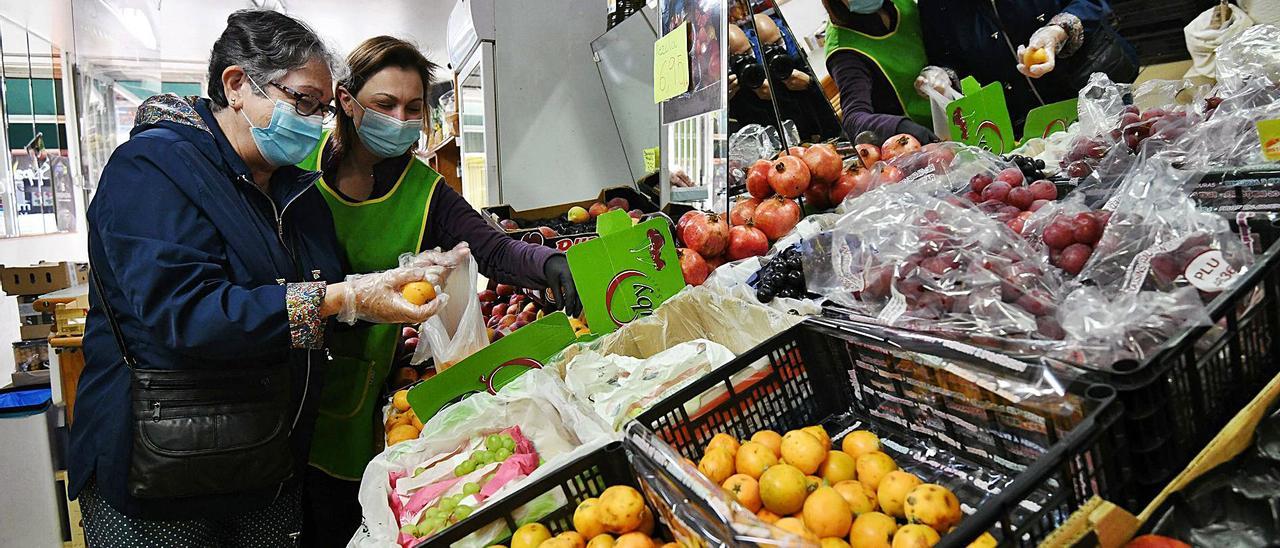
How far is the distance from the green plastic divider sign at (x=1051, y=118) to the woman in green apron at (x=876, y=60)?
0.43 metres

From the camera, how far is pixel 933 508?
87 centimetres

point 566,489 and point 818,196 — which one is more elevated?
point 818,196

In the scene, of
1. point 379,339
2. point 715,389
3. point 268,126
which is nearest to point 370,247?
point 379,339

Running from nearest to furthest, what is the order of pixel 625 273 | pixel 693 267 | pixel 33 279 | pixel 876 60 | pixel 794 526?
pixel 794 526 < pixel 625 273 < pixel 693 267 < pixel 876 60 < pixel 33 279

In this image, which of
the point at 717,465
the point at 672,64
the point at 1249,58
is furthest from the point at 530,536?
the point at 1249,58

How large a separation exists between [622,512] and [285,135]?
1253 mm

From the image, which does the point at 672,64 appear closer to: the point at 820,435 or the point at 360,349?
the point at 360,349

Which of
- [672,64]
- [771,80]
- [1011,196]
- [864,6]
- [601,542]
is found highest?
[864,6]

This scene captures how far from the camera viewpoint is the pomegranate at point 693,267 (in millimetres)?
2012

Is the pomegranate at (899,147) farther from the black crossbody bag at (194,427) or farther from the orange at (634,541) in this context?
the black crossbody bag at (194,427)

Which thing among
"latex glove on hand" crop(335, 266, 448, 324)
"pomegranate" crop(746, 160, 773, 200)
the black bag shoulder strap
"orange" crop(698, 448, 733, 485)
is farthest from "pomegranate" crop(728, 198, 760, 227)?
the black bag shoulder strap

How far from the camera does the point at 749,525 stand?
777 mm

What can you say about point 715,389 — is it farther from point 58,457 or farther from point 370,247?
point 58,457

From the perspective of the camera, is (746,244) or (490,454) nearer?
(490,454)
